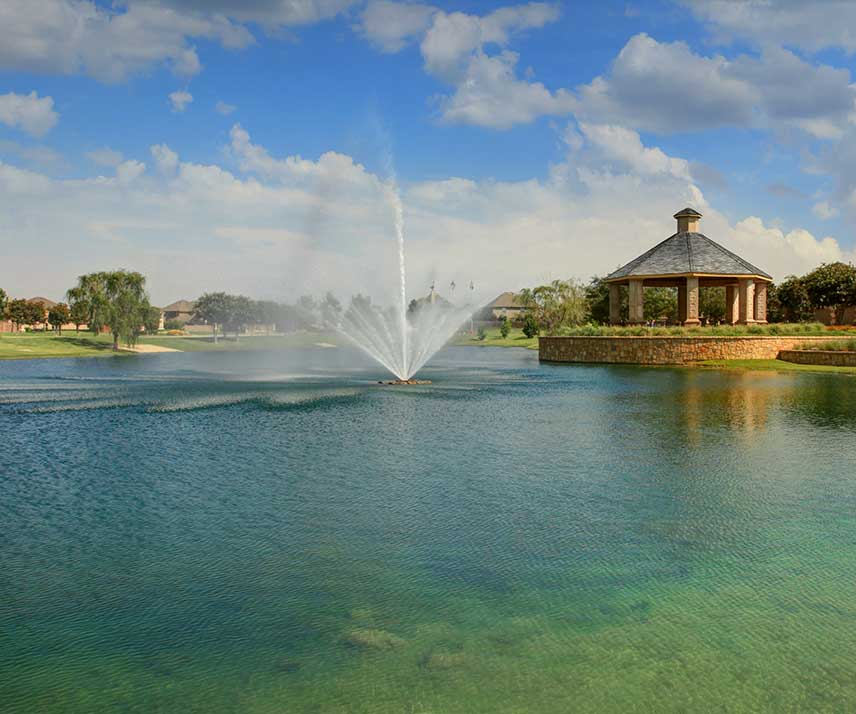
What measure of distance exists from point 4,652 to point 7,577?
7.30ft

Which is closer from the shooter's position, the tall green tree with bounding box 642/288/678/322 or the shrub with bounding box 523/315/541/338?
the tall green tree with bounding box 642/288/678/322

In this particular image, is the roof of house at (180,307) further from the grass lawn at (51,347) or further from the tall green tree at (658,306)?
the tall green tree at (658,306)

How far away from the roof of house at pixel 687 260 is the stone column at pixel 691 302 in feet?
3.54

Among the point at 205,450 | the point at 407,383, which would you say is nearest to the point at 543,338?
the point at 407,383

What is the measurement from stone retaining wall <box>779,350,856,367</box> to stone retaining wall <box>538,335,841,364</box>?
131 centimetres

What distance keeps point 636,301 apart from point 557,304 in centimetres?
4070

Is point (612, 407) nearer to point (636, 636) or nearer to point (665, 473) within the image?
point (665, 473)

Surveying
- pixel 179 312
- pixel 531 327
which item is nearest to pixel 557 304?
pixel 531 327

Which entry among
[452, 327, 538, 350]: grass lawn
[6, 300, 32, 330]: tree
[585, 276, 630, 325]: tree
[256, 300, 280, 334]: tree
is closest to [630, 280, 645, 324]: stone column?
[585, 276, 630, 325]: tree

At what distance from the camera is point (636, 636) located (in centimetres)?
671

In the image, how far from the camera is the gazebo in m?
49.8

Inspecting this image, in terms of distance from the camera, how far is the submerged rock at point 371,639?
21.3 feet

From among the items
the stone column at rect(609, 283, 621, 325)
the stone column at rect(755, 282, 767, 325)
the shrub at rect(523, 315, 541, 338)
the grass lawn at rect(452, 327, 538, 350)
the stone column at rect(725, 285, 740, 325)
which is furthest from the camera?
the shrub at rect(523, 315, 541, 338)

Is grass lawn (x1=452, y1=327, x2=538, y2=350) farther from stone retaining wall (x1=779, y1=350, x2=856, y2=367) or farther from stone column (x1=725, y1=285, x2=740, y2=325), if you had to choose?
stone retaining wall (x1=779, y1=350, x2=856, y2=367)
